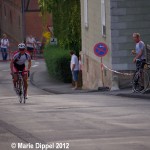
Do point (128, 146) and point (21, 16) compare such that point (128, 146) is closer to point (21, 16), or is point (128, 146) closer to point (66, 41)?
point (66, 41)

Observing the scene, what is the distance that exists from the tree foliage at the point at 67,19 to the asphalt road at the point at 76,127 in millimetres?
23253

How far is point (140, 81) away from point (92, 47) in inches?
448

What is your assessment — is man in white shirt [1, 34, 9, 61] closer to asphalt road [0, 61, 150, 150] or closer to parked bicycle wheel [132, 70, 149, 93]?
parked bicycle wheel [132, 70, 149, 93]

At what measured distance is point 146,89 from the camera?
2236 cm

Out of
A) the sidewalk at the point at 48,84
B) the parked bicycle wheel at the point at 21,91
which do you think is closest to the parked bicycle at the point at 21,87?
the parked bicycle wheel at the point at 21,91

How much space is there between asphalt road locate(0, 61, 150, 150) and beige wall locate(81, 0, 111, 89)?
11.4 m

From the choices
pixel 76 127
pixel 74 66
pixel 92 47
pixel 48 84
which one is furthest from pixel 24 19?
pixel 76 127

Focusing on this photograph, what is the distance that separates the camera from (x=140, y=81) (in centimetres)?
2286

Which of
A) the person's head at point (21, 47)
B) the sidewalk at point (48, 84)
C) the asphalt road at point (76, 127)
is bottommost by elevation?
the sidewalk at point (48, 84)

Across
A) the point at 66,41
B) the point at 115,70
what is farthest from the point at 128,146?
the point at 66,41

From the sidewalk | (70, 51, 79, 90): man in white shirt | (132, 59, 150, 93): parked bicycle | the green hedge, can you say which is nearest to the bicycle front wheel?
(132, 59, 150, 93): parked bicycle

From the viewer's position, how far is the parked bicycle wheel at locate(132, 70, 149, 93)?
22.6 m

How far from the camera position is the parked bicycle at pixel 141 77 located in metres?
22.5

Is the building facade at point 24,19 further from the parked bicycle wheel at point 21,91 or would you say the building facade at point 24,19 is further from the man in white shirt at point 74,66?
the parked bicycle wheel at point 21,91
